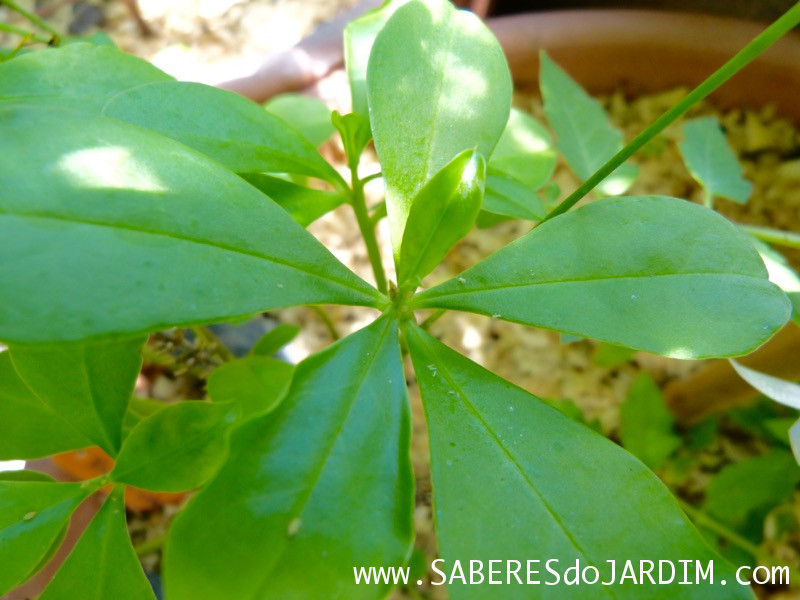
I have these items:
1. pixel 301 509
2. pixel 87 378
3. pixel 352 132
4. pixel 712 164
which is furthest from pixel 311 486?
pixel 712 164

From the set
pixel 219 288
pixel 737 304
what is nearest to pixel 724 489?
pixel 737 304

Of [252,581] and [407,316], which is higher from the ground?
[407,316]

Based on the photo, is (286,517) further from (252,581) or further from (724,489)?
(724,489)

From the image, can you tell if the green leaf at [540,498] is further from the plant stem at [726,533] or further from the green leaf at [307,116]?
the plant stem at [726,533]

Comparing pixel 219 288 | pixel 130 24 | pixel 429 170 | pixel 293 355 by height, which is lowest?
→ pixel 219 288

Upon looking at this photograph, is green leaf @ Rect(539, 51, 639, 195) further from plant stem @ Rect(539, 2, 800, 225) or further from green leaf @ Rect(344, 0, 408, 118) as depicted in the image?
plant stem @ Rect(539, 2, 800, 225)

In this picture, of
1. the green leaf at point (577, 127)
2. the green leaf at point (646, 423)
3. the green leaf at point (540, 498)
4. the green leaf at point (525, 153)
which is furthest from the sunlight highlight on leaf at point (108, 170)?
the green leaf at point (646, 423)
